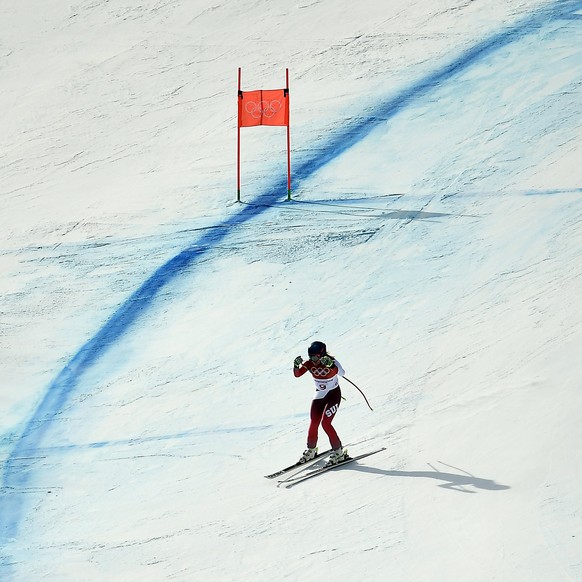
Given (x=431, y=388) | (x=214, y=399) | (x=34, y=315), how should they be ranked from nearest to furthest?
(x=431, y=388) → (x=214, y=399) → (x=34, y=315)

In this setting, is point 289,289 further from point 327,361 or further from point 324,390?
point 327,361

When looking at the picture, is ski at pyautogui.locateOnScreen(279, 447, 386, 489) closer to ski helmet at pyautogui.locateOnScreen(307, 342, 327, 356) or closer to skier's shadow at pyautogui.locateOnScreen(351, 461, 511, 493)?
skier's shadow at pyautogui.locateOnScreen(351, 461, 511, 493)

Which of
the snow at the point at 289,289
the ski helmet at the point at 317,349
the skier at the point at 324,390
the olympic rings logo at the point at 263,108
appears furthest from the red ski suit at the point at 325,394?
the olympic rings logo at the point at 263,108

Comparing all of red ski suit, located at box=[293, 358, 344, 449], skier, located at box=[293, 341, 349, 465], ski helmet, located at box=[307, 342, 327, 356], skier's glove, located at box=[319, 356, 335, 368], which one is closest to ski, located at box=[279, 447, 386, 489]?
skier, located at box=[293, 341, 349, 465]

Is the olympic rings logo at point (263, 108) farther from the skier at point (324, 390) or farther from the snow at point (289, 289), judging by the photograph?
the skier at point (324, 390)

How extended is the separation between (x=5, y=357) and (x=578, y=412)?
6.50 m

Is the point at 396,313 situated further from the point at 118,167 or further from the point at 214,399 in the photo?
the point at 118,167

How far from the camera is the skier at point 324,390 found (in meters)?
7.97

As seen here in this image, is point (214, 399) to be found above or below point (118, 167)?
below

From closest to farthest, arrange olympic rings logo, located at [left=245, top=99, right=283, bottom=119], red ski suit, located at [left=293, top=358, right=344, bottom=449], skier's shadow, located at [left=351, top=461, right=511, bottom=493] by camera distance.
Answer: skier's shadow, located at [left=351, top=461, right=511, bottom=493]
red ski suit, located at [left=293, top=358, right=344, bottom=449]
olympic rings logo, located at [left=245, top=99, right=283, bottom=119]

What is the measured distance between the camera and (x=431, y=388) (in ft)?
31.0

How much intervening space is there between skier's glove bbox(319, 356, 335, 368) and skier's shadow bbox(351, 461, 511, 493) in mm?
868

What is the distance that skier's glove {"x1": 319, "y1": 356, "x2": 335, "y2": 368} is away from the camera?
796 centimetres

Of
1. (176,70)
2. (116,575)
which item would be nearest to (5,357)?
(116,575)
